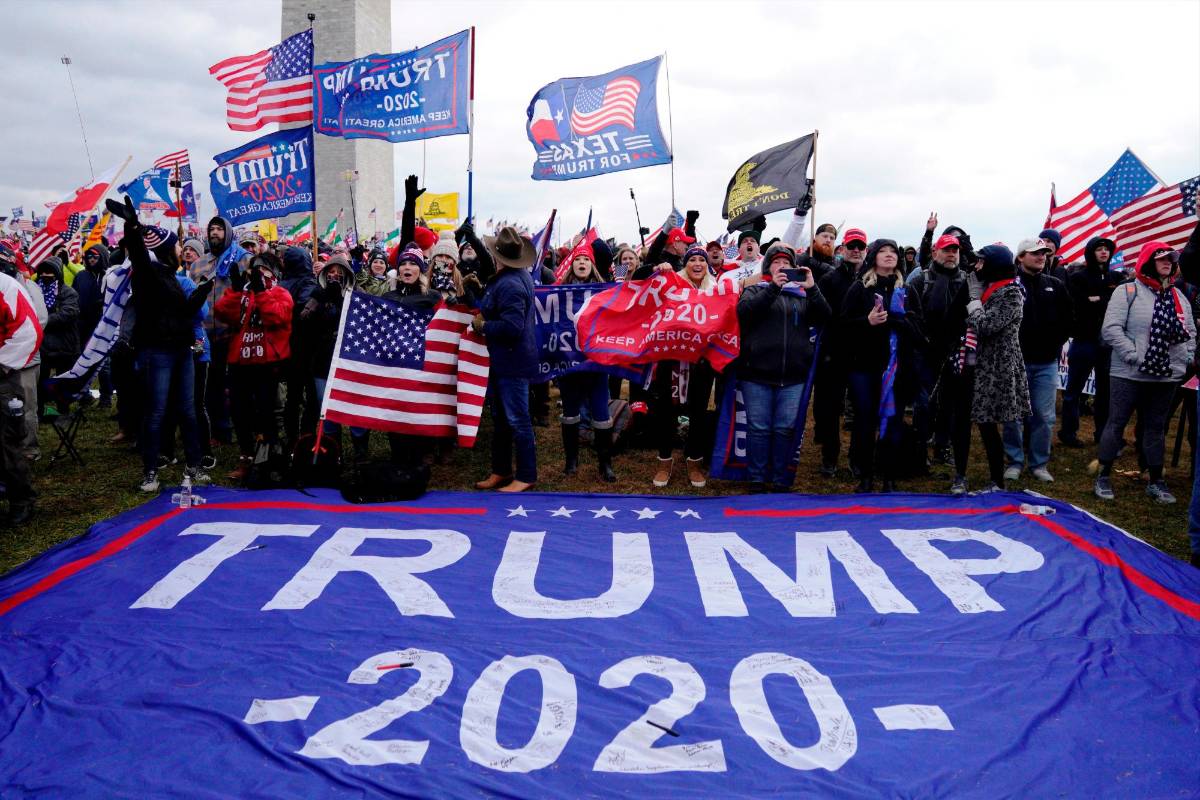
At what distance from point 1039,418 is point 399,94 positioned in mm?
8591

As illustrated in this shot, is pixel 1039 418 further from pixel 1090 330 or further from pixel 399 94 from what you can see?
pixel 399 94

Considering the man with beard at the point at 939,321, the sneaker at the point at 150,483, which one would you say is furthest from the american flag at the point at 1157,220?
the sneaker at the point at 150,483

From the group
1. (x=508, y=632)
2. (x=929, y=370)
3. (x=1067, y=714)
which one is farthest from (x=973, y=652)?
(x=929, y=370)

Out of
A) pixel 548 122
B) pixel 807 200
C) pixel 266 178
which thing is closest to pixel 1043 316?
pixel 807 200

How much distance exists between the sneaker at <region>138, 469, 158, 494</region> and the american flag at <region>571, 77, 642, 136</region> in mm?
7300

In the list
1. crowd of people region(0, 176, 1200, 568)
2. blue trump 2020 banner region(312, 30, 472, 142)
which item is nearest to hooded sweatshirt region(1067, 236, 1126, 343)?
crowd of people region(0, 176, 1200, 568)

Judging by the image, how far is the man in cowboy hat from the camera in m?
6.85

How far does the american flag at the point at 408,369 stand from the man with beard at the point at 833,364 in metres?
3.13

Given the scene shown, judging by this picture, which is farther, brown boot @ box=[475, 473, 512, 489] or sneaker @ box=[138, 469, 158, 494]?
brown boot @ box=[475, 473, 512, 489]

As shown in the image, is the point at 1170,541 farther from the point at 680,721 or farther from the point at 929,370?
the point at 680,721

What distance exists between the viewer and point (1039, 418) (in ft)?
25.6

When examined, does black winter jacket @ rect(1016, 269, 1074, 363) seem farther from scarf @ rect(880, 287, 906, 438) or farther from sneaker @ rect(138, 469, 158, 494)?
sneaker @ rect(138, 469, 158, 494)

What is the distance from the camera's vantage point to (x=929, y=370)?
809 centimetres

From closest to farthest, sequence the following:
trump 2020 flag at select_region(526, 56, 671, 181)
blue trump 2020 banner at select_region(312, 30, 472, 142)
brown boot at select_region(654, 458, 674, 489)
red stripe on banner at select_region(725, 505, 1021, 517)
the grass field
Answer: red stripe on banner at select_region(725, 505, 1021, 517) < the grass field < brown boot at select_region(654, 458, 674, 489) < blue trump 2020 banner at select_region(312, 30, 472, 142) < trump 2020 flag at select_region(526, 56, 671, 181)
